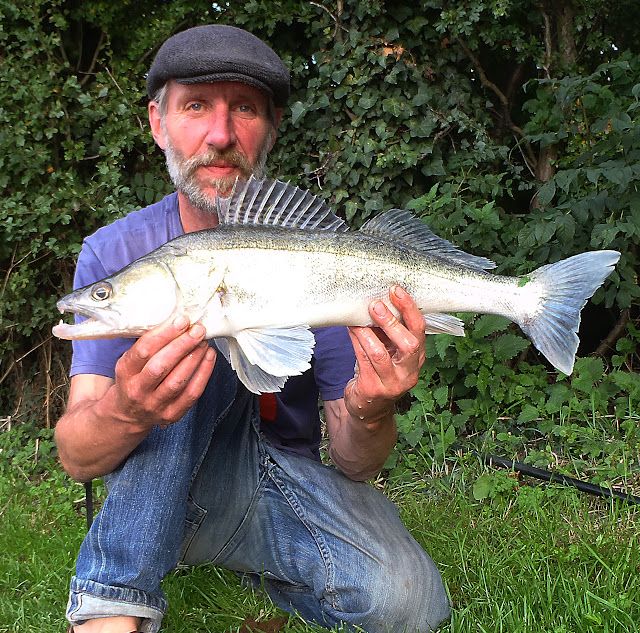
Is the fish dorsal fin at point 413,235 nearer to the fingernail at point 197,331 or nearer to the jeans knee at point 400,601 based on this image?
the fingernail at point 197,331

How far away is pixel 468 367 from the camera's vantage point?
14.2ft

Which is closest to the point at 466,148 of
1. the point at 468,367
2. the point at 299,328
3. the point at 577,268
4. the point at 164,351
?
the point at 468,367

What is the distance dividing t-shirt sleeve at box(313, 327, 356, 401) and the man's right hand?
795 mm

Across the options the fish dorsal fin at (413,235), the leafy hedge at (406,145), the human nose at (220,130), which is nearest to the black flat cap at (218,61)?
the human nose at (220,130)

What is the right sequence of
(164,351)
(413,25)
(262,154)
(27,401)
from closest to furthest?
1. (164,351)
2. (262,154)
3. (413,25)
4. (27,401)

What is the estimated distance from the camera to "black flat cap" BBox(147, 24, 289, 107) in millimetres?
2764

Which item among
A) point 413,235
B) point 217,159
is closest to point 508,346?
point 413,235

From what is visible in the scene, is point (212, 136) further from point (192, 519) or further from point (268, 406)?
point (192, 519)

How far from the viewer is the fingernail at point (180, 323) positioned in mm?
2014

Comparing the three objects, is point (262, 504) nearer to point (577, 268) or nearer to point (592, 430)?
point (577, 268)

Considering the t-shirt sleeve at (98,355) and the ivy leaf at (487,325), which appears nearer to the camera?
the t-shirt sleeve at (98,355)

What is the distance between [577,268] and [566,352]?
289 millimetres

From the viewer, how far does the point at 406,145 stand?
186 inches

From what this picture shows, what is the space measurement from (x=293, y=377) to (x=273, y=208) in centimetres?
86
